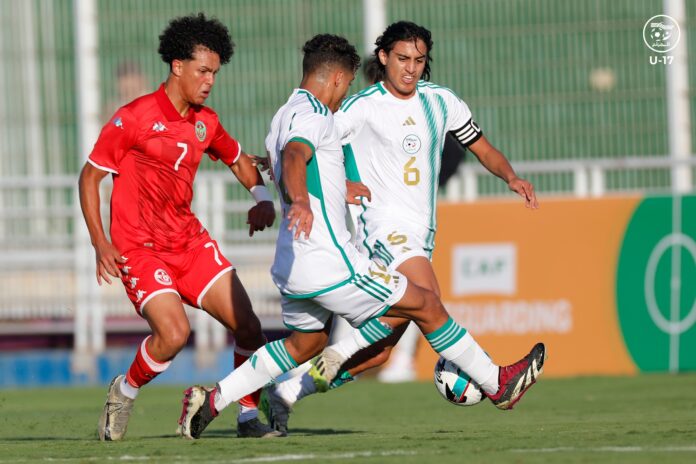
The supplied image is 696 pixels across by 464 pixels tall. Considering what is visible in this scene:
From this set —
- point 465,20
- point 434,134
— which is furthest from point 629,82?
point 434,134

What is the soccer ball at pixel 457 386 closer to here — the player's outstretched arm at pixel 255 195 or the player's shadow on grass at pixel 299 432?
the player's shadow on grass at pixel 299 432

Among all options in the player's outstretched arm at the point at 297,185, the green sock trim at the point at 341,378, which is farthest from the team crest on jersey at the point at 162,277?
the player's outstretched arm at the point at 297,185

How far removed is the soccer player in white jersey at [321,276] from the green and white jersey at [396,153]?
71 cm

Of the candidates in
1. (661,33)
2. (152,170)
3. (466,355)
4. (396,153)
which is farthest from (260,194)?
(661,33)

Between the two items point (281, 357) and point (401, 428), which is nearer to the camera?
point (281, 357)

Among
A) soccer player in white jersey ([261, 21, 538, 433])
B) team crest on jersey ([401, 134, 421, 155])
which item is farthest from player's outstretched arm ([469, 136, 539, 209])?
team crest on jersey ([401, 134, 421, 155])

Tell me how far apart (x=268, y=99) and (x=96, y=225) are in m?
12.0

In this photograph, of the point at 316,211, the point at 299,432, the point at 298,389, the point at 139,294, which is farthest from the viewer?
the point at 299,432

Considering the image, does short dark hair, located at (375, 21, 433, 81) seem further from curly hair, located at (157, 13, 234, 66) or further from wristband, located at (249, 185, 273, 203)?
wristband, located at (249, 185, 273, 203)

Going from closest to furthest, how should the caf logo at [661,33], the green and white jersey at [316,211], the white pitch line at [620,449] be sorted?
1. the white pitch line at [620,449]
2. the green and white jersey at [316,211]
3. the caf logo at [661,33]

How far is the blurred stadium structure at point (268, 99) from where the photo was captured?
17156 mm

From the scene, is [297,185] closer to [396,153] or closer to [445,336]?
[445,336]

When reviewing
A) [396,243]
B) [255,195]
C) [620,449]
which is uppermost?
[255,195]

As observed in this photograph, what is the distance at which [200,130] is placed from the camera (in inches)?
366
